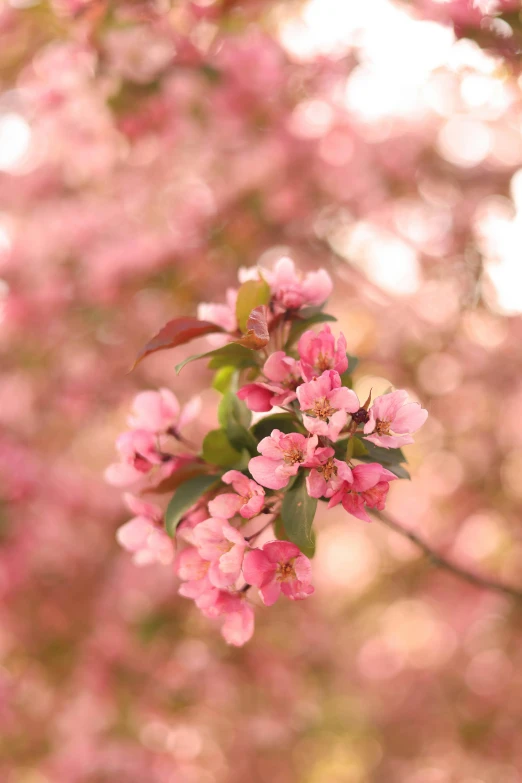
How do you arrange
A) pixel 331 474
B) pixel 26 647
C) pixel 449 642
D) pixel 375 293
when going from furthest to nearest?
pixel 449 642 < pixel 375 293 < pixel 26 647 < pixel 331 474

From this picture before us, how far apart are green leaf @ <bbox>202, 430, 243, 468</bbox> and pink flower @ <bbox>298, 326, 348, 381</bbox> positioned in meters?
0.17

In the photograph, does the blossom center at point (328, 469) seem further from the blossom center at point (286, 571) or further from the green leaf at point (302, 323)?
the green leaf at point (302, 323)

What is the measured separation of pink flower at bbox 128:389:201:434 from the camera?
91 centimetres

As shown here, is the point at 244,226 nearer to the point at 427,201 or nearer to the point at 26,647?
the point at 427,201

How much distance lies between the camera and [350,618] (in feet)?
12.9

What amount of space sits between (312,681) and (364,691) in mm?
812

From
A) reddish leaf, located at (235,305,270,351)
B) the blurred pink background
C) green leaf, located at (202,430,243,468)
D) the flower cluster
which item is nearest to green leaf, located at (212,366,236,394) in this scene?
the flower cluster

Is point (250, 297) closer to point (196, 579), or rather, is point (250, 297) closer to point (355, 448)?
point (355, 448)

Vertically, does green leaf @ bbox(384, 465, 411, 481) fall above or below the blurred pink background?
above

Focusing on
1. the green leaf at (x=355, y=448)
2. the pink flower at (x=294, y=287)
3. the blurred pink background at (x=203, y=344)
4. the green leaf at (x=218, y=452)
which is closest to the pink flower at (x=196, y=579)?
the green leaf at (x=218, y=452)

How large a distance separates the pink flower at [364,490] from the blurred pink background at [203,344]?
175cm

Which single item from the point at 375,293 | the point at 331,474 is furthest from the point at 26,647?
the point at 331,474

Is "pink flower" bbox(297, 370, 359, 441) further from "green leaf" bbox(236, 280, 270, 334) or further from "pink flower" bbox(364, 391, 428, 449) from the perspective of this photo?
"green leaf" bbox(236, 280, 270, 334)

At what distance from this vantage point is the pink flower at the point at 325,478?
26.2 inches
